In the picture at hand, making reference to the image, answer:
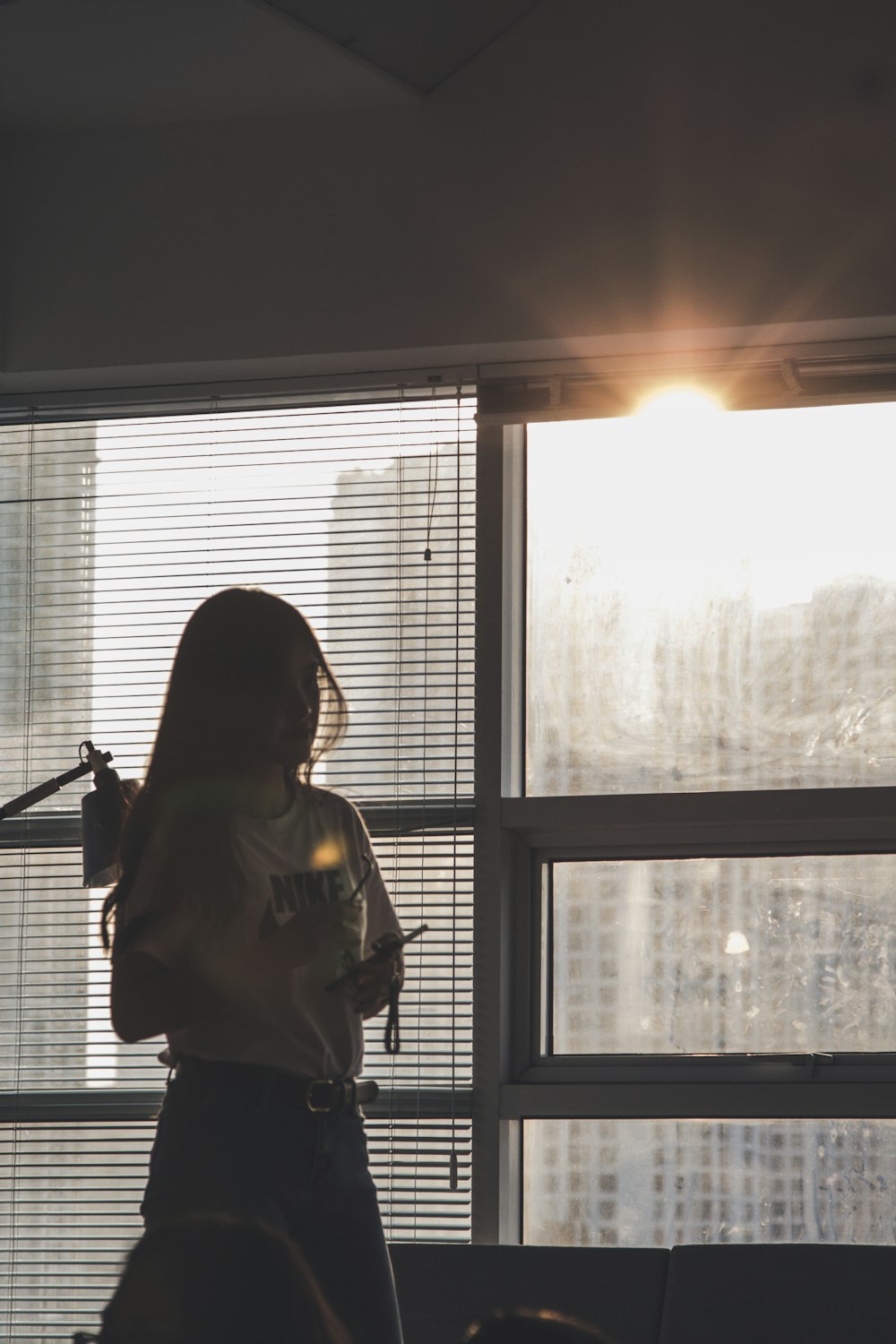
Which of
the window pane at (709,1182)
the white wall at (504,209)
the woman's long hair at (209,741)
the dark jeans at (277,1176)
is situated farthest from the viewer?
the white wall at (504,209)

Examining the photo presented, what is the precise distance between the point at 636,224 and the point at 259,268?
89cm

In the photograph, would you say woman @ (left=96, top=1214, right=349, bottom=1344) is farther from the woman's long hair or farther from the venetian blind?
the venetian blind

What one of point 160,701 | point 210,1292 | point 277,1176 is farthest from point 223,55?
point 210,1292

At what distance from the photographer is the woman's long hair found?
1.96m

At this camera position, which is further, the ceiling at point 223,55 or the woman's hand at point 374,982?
the ceiling at point 223,55

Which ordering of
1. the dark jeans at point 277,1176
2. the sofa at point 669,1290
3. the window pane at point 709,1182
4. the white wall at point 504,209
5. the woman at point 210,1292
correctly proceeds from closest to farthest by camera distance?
the woman at point 210,1292
the dark jeans at point 277,1176
the sofa at point 669,1290
the window pane at point 709,1182
the white wall at point 504,209

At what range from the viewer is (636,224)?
3.29 m

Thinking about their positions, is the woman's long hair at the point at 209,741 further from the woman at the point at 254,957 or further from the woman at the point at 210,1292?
the woman at the point at 210,1292

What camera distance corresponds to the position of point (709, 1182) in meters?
3.14

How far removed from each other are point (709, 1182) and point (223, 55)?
2686 mm

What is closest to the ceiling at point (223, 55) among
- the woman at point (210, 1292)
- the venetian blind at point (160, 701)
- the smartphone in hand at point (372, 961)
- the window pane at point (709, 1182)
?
the venetian blind at point (160, 701)

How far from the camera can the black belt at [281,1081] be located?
1.90 meters

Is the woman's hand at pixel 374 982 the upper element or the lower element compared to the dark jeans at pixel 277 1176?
upper

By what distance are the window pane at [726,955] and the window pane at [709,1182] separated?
0.17 m
